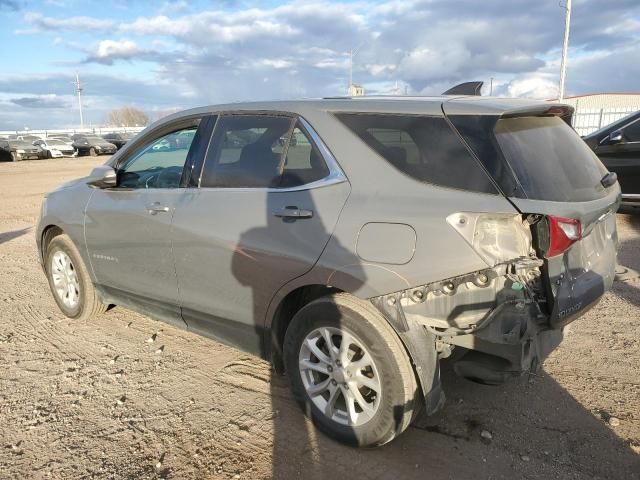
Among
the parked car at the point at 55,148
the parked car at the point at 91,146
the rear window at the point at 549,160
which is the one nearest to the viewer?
the rear window at the point at 549,160

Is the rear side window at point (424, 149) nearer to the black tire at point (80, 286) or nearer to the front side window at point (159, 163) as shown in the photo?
the front side window at point (159, 163)

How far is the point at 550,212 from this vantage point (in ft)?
7.70

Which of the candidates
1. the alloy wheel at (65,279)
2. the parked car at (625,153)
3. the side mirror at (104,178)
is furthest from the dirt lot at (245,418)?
the parked car at (625,153)

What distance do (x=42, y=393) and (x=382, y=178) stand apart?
2711 millimetres

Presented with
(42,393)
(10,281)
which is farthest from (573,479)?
(10,281)

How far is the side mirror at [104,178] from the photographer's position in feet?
13.1

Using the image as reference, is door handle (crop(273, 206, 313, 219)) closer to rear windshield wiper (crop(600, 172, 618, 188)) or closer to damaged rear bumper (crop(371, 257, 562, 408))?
damaged rear bumper (crop(371, 257, 562, 408))

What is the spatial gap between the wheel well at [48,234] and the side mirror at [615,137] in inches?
291

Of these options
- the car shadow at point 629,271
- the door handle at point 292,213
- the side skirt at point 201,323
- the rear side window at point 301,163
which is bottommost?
the car shadow at point 629,271

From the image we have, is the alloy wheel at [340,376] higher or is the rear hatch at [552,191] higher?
the rear hatch at [552,191]

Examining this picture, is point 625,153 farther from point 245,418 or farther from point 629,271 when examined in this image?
point 245,418

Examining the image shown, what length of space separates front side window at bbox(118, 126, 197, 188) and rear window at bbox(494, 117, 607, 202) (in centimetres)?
213

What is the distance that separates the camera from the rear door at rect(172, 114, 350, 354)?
2.81 m

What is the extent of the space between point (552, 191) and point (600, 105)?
121 ft
